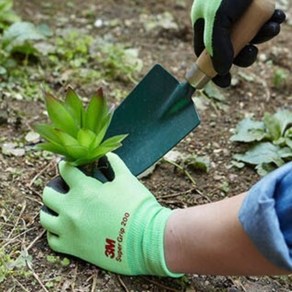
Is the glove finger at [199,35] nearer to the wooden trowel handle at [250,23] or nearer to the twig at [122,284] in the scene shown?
the wooden trowel handle at [250,23]

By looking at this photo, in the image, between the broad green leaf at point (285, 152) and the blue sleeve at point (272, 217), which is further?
the broad green leaf at point (285, 152)

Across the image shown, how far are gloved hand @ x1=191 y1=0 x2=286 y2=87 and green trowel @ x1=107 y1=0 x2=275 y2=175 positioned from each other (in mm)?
39

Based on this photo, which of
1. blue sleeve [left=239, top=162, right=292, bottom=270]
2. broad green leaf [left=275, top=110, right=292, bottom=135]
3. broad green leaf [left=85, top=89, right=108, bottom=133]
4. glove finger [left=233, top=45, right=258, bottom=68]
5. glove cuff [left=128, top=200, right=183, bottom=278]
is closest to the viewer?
blue sleeve [left=239, top=162, right=292, bottom=270]

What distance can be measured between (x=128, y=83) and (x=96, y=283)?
0.80 meters

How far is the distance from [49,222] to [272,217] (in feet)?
1.58

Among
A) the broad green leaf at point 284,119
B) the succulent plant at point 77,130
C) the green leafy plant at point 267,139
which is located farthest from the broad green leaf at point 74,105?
the broad green leaf at point 284,119

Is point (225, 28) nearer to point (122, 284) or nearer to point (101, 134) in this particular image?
point (101, 134)

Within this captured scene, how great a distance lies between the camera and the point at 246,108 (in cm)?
208

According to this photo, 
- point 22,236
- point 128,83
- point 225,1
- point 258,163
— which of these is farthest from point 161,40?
point 22,236

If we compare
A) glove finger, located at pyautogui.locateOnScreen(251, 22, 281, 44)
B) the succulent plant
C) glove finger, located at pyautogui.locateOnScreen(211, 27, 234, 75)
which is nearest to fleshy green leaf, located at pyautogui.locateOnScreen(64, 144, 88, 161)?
the succulent plant

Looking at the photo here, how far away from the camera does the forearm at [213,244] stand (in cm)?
129

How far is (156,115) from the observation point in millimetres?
1719

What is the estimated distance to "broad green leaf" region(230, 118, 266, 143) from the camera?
6.10 ft

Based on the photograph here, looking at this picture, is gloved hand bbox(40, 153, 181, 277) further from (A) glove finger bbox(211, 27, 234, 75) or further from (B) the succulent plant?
(A) glove finger bbox(211, 27, 234, 75)
